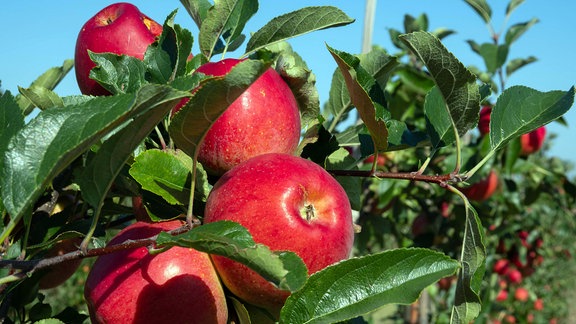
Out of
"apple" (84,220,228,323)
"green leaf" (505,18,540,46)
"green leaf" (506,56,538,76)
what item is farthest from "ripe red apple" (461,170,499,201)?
"apple" (84,220,228,323)

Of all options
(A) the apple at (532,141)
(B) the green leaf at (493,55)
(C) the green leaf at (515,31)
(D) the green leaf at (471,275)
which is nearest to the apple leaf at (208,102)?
(D) the green leaf at (471,275)

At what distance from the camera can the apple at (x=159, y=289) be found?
71 centimetres

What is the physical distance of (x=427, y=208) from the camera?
2.89 m

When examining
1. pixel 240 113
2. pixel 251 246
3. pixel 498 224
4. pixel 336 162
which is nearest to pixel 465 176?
pixel 336 162

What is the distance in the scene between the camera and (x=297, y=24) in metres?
0.93

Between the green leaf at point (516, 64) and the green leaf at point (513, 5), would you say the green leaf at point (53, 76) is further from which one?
the green leaf at point (513, 5)

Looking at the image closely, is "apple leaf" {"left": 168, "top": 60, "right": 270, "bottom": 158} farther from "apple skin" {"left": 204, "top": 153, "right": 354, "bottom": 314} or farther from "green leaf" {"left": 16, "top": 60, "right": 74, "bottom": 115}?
"green leaf" {"left": 16, "top": 60, "right": 74, "bottom": 115}

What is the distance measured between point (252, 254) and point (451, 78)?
0.41 meters

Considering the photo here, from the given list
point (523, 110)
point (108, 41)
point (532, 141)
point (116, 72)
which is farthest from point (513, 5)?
point (116, 72)

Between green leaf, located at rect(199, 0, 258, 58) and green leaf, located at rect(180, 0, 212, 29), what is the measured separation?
0.07 meters

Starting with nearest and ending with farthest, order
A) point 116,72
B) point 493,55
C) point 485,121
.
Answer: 1. point 116,72
2. point 493,55
3. point 485,121

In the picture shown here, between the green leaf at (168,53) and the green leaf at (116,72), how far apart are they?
0.03 m

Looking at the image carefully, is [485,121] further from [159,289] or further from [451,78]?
[159,289]

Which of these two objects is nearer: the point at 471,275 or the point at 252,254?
the point at 252,254
